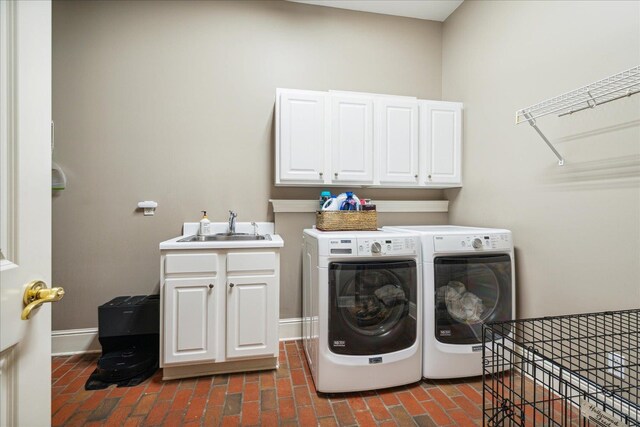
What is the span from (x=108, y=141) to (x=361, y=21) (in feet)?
7.96

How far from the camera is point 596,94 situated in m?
1.53

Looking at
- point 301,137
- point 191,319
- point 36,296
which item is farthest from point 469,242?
point 36,296

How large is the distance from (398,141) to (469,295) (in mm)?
1288

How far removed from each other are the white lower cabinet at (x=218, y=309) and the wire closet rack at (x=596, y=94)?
1816 millimetres

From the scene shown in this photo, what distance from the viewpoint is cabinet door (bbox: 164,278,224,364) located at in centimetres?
183

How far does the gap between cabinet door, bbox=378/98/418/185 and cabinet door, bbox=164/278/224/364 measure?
5.14 ft

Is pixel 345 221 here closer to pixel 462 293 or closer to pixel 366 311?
pixel 366 311

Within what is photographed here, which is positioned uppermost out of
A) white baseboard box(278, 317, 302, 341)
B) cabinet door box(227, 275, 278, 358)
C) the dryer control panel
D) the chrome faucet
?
the chrome faucet

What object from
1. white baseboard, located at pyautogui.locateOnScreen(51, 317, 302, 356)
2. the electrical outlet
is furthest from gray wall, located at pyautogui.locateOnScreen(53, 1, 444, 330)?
the electrical outlet

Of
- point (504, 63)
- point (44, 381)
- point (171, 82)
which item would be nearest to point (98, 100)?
point (171, 82)

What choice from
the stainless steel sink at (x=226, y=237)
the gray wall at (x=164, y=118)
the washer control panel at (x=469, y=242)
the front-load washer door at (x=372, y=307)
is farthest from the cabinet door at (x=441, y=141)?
the stainless steel sink at (x=226, y=237)

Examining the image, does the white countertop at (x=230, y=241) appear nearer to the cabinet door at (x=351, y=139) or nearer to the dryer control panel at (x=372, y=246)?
the dryer control panel at (x=372, y=246)

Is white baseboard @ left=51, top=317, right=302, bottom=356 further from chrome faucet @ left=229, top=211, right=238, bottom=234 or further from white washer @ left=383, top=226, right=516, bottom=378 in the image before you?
white washer @ left=383, top=226, right=516, bottom=378

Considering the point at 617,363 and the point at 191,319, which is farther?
the point at 191,319
